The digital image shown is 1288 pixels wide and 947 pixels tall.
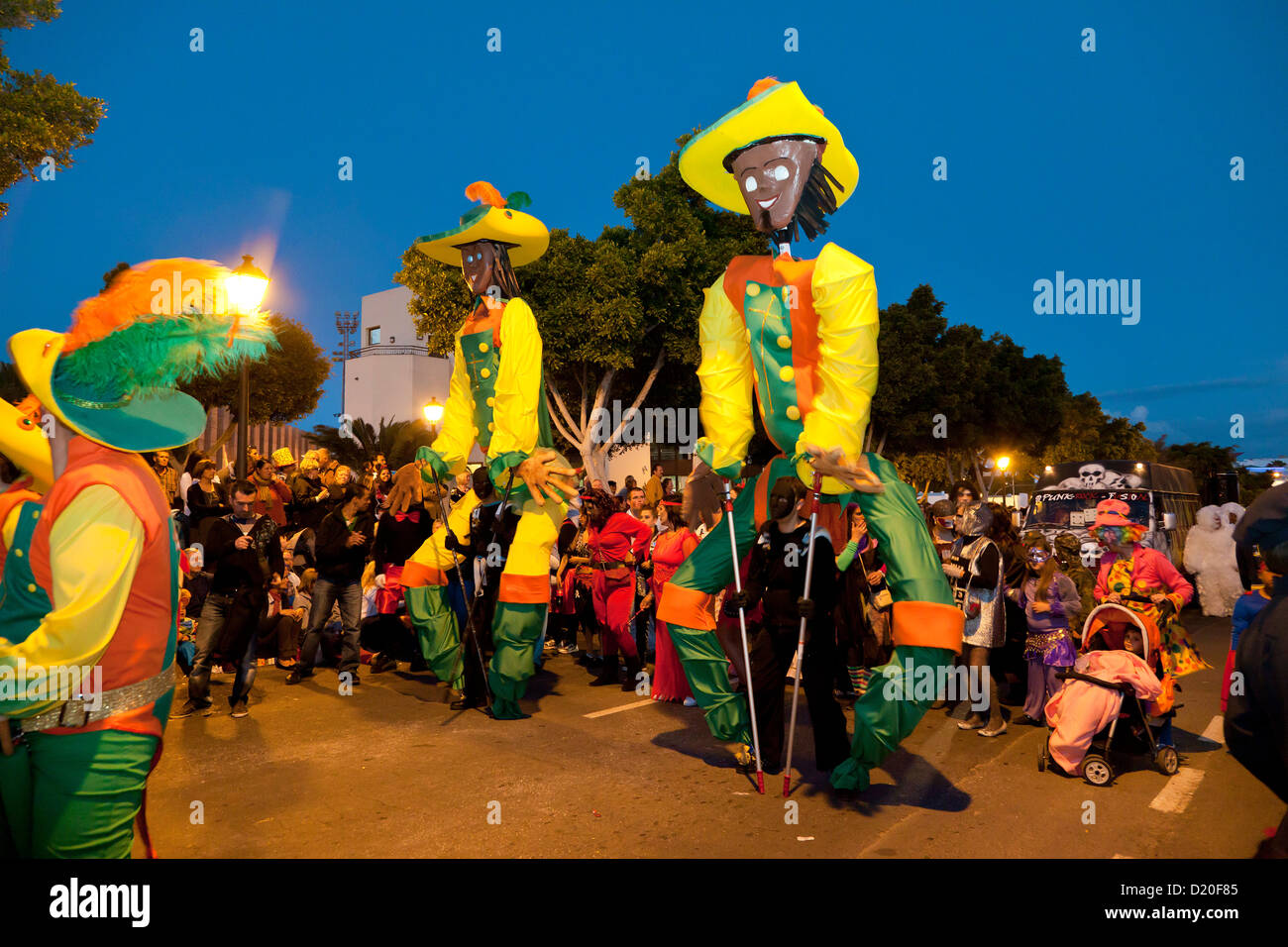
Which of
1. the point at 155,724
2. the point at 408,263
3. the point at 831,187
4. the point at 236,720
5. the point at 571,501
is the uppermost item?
the point at 408,263

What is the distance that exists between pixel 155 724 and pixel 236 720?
4.52 meters

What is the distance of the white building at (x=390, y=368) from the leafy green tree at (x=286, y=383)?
15877 millimetres

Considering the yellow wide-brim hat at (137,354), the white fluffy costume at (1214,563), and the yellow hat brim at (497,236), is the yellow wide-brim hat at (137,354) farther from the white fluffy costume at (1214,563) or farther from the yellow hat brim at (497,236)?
the white fluffy costume at (1214,563)

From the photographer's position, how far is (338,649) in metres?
9.16

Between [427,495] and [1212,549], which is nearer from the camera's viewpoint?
[427,495]

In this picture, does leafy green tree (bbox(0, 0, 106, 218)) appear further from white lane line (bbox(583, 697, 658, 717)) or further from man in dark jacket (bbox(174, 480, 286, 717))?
white lane line (bbox(583, 697, 658, 717))

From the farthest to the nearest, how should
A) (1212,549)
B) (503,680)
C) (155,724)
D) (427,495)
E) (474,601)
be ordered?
(1212,549) → (427,495) → (474,601) → (503,680) → (155,724)

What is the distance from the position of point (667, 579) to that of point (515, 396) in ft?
6.91

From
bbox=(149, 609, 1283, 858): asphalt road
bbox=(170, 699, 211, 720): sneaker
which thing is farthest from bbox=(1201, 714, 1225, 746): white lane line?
bbox=(170, 699, 211, 720): sneaker

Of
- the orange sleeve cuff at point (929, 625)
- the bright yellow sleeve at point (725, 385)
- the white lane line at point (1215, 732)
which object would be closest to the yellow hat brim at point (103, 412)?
the bright yellow sleeve at point (725, 385)

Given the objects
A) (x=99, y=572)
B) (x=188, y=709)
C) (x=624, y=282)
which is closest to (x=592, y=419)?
(x=624, y=282)

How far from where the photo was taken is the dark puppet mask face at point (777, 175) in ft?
16.6
